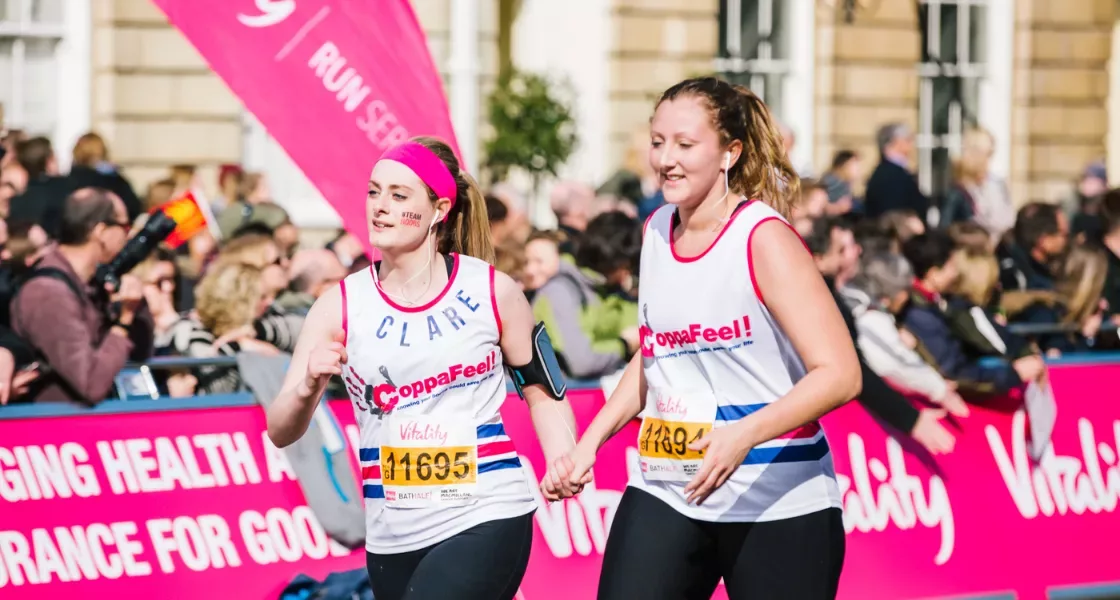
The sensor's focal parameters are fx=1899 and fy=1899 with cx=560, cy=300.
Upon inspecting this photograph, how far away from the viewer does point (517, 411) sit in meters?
7.99

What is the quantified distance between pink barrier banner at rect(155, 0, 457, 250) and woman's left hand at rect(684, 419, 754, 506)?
2.40 m

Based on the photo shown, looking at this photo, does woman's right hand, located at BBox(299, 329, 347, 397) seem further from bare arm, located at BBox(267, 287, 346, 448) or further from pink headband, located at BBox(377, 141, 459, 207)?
pink headband, located at BBox(377, 141, 459, 207)

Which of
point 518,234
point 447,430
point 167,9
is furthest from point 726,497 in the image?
point 518,234

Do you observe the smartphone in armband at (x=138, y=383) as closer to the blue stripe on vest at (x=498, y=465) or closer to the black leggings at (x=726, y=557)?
the blue stripe on vest at (x=498, y=465)

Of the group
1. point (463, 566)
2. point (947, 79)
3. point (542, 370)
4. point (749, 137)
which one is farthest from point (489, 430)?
point (947, 79)

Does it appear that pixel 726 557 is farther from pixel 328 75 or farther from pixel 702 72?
pixel 702 72

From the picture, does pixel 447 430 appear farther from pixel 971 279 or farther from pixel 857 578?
pixel 971 279

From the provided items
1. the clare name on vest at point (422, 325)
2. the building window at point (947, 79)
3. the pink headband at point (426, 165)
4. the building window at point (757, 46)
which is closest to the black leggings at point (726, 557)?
the clare name on vest at point (422, 325)

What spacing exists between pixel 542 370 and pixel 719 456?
855mm

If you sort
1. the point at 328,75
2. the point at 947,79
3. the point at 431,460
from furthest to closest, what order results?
the point at 947,79 < the point at 328,75 < the point at 431,460

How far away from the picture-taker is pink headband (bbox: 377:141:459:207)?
5.09 m

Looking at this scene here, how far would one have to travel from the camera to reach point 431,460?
5.00 meters

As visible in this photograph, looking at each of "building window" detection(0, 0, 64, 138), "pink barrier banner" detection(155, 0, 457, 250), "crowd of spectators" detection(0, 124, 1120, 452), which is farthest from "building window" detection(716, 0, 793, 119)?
"pink barrier banner" detection(155, 0, 457, 250)

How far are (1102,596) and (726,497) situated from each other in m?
4.82
